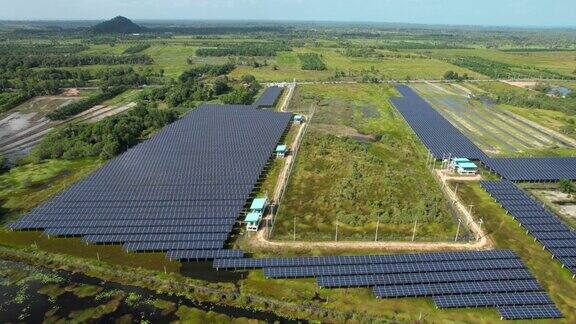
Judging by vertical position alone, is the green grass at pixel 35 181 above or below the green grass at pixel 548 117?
below

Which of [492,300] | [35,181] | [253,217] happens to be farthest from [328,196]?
[35,181]

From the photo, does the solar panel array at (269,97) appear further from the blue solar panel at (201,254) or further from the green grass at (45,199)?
the blue solar panel at (201,254)

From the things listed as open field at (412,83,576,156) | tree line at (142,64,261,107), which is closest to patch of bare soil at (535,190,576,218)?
open field at (412,83,576,156)

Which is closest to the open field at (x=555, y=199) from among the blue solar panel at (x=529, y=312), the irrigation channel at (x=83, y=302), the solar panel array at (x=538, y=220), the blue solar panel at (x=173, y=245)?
the solar panel array at (x=538, y=220)

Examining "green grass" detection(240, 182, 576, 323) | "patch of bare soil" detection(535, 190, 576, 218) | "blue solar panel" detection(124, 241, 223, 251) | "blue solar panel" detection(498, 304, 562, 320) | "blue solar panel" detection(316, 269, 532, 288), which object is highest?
"blue solar panel" detection(124, 241, 223, 251)

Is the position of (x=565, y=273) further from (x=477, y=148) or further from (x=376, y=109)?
(x=376, y=109)

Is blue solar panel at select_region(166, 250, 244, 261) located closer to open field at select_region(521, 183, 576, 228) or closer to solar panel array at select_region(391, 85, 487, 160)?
open field at select_region(521, 183, 576, 228)

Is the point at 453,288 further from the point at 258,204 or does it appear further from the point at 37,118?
the point at 37,118
